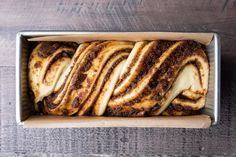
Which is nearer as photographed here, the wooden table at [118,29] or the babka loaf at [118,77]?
the babka loaf at [118,77]

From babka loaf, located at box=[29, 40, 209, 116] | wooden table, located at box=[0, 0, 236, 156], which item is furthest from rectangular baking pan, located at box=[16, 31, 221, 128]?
wooden table, located at box=[0, 0, 236, 156]

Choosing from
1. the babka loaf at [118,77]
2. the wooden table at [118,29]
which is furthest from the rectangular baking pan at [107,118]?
the wooden table at [118,29]

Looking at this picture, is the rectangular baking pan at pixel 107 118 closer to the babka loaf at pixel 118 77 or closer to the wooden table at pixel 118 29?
the babka loaf at pixel 118 77

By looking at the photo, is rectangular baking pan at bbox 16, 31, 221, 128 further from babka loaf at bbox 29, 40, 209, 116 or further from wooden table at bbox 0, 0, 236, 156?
wooden table at bbox 0, 0, 236, 156

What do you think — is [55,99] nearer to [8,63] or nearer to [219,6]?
[8,63]

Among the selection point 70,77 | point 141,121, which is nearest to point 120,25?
point 70,77
